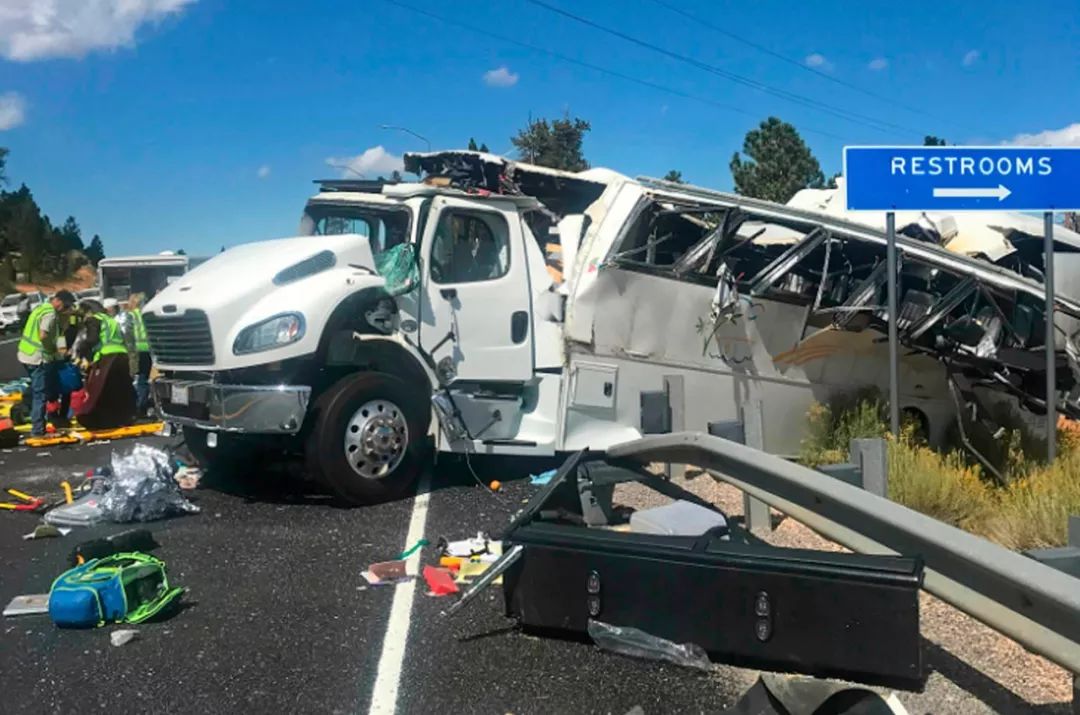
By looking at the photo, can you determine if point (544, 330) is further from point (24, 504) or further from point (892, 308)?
point (24, 504)

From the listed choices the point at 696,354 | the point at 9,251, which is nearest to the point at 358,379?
the point at 696,354

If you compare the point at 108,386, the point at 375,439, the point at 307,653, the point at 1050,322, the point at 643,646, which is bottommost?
the point at 307,653

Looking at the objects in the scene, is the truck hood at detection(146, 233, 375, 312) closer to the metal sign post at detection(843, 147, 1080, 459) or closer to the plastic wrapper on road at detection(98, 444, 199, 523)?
the plastic wrapper on road at detection(98, 444, 199, 523)

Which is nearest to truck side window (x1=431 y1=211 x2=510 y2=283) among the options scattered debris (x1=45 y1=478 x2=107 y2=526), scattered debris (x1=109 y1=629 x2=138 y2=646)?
scattered debris (x1=45 y1=478 x2=107 y2=526)

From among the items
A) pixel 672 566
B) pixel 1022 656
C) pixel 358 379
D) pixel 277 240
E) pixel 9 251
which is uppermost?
pixel 9 251

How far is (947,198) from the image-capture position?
6.65 m

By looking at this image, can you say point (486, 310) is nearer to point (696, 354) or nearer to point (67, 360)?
point (696, 354)

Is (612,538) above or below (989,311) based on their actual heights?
below

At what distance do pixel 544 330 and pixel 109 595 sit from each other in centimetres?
435

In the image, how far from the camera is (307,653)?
429cm

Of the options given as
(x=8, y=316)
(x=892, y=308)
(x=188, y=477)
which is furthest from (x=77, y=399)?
(x=8, y=316)

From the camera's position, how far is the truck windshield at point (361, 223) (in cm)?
794

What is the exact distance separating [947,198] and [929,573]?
422 centimetres

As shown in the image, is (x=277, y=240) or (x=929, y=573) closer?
(x=929, y=573)
